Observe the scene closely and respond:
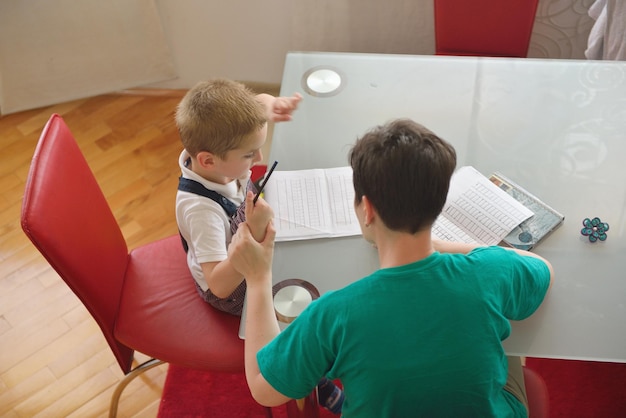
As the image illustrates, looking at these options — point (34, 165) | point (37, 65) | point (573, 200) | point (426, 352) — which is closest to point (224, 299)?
point (34, 165)

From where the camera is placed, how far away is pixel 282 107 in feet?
5.01

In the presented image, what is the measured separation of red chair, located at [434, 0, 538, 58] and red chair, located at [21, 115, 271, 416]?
103 cm

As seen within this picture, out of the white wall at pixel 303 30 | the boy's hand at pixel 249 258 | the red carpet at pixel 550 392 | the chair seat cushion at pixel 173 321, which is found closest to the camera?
the boy's hand at pixel 249 258

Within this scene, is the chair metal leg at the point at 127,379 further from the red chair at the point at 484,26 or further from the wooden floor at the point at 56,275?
the red chair at the point at 484,26

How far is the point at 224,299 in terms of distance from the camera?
150 centimetres

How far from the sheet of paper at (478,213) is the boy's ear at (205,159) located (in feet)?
1.61

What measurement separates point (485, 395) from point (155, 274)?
927 millimetres

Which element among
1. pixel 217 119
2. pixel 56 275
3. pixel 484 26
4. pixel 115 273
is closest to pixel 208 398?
pixel 115 273

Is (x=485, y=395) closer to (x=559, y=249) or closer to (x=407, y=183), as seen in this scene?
(x=407, y=183)

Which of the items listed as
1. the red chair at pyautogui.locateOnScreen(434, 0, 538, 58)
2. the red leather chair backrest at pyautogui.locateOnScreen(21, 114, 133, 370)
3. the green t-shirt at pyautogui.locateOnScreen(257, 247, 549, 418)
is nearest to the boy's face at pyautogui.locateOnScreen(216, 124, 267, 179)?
the red leather chair backrest at pyautogui.locateOnScreen(21, 114, 133, 370)

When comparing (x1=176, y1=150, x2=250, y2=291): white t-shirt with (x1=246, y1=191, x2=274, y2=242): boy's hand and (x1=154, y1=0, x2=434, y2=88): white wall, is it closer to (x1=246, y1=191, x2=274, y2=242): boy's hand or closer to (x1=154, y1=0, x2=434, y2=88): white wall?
(x1=246, y1=191, x2=274, y2=242): boy's hand

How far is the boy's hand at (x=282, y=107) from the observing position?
1.53m

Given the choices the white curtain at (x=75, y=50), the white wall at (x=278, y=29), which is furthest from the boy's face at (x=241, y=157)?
the white curtain at (x=75, y=50)

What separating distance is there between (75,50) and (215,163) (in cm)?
142
